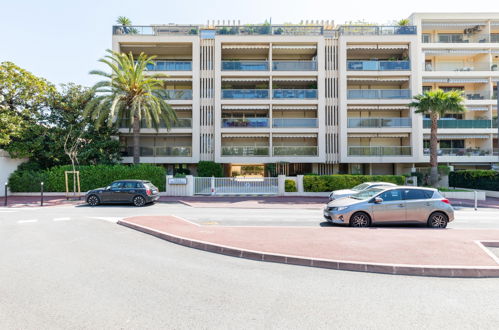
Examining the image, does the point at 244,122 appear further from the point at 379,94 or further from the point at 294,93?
the point at 379,94

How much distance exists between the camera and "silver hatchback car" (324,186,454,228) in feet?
30.9

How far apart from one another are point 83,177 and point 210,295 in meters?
20.8

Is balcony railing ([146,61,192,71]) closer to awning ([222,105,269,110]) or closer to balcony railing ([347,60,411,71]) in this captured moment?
awning ([222,105,269,110])

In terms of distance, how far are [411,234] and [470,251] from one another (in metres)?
1.98

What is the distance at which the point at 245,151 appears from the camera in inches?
1014

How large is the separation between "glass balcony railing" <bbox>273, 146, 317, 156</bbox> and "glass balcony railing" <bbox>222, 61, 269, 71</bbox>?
825 centimetres

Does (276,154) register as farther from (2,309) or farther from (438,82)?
(2,309)

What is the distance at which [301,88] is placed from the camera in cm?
2869

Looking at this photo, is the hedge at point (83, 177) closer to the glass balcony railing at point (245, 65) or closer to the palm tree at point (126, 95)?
the palm tree at point (126, 95)

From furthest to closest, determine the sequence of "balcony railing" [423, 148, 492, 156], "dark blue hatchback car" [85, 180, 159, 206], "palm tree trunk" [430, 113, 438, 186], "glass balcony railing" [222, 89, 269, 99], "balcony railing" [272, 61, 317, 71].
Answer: "balcony railing" [423, 148, 492, 156], "balcony railing" [272, 61, 317, 71], "glass balcony railing" [222, 89, 269, 99], "palm tree trunk" [430, 113, 438, 186], "dark blue hatchback car" [85, 180, 159, 206]

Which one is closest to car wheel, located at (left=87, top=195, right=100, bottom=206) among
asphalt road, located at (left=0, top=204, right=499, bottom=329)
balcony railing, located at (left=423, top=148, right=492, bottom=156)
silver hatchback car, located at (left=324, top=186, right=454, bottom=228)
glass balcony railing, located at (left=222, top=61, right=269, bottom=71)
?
asphalt road, located at (left=0, top=204, right=499, bottom=329)

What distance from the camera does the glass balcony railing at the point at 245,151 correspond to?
84.4 feet

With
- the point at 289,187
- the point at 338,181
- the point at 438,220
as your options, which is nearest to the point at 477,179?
the point at 338,181

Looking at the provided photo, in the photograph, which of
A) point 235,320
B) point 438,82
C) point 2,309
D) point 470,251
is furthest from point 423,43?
point 2,309
